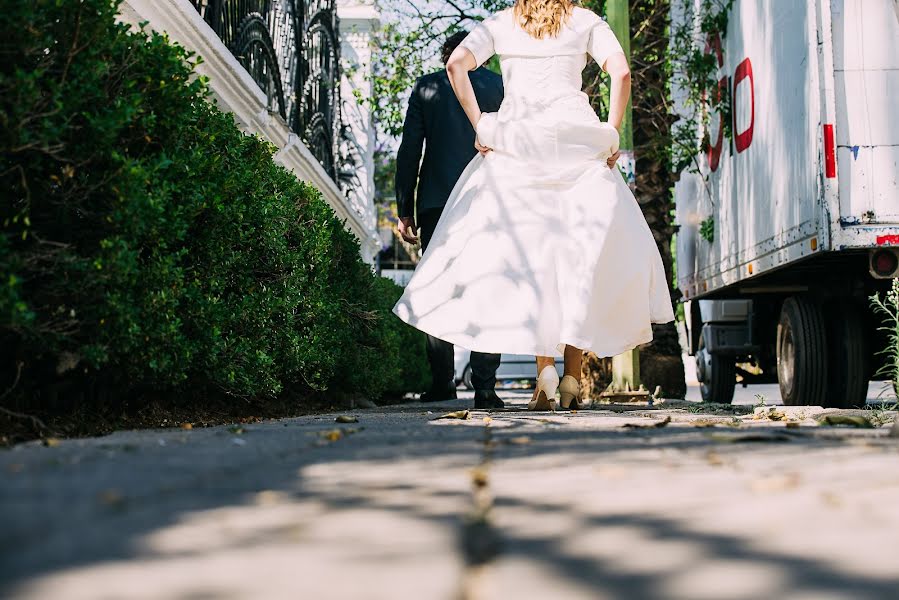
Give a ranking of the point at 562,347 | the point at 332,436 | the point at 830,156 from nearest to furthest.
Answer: the point at 332,436 → the point at 562,347 → the point at 830,156

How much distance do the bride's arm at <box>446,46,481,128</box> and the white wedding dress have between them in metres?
0.06

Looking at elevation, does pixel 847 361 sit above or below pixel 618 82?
below

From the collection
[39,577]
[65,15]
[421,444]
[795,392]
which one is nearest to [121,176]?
[65,15]

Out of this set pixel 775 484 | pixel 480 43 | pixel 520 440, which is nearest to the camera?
pixel 775 484

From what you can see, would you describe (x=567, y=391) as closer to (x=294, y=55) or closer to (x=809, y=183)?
(x=809, y=183)

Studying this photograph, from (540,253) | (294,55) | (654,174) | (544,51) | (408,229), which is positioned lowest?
(540,253)

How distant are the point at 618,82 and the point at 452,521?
4.84 meters

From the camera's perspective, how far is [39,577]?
155cm

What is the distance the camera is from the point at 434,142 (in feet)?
27.3

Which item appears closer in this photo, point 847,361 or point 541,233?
point 541,233

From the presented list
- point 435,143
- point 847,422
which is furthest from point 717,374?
point 847,422

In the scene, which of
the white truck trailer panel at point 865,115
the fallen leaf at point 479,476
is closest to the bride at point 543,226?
the white truck trailer panel at point 865,115

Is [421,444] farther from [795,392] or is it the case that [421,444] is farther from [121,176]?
[795,392]

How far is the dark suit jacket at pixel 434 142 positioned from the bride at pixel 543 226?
61.5 inches
